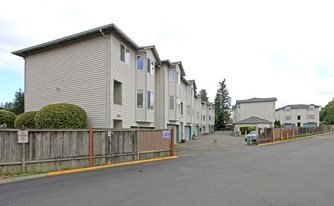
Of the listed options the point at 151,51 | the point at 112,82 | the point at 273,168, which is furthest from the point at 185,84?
the point at 273,168

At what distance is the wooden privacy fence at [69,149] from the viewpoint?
8.41m

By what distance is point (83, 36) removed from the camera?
16.3 meters

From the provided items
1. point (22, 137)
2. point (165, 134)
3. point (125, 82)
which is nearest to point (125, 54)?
point (125, 82)

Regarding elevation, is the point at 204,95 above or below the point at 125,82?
above

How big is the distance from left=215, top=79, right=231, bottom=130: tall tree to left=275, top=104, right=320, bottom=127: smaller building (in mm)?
18648

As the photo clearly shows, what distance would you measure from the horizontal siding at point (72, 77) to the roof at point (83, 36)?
0.41m

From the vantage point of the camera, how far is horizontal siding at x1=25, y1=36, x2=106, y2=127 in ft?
51.2

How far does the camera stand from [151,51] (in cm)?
2038

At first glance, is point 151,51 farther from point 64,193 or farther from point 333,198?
point 333,198

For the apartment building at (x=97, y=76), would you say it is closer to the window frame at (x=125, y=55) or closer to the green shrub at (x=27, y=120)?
the window frame at (x=125, y=55)

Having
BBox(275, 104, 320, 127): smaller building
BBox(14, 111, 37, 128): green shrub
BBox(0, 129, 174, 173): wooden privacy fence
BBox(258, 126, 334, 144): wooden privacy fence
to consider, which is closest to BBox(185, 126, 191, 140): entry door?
BBox(258, 126, 334, 144): wooden privacy fence

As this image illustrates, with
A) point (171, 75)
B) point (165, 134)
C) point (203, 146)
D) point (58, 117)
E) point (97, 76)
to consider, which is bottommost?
point (203, 146)

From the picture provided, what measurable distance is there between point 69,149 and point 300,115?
8091cm

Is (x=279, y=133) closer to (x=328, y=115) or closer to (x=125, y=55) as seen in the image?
(x=125, y=55)
